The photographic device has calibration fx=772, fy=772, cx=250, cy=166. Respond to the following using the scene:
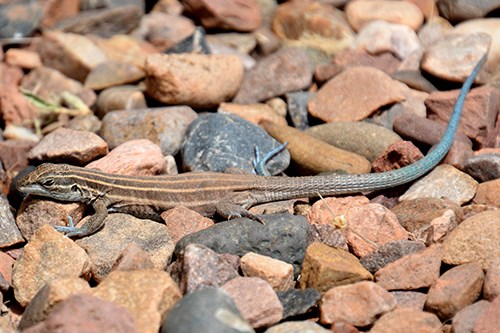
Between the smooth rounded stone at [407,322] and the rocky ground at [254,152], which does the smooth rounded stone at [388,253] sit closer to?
the rocky ground at [254,152]

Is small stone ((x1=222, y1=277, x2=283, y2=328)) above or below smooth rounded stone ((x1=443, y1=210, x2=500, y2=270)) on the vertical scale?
below

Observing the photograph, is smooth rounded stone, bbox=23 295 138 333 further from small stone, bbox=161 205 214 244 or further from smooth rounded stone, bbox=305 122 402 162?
smooth rounded stone, bbox=305 122 402 162

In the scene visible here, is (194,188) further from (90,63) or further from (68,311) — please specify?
(90,63)

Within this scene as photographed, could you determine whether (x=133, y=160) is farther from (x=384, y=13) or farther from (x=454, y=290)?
(x=384, y=13)

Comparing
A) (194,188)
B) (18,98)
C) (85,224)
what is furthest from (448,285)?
(18,98)

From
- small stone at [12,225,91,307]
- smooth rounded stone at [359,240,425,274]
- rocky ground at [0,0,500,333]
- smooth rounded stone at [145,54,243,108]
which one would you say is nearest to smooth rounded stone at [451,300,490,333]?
rocky ground at [0,0,500,333]
